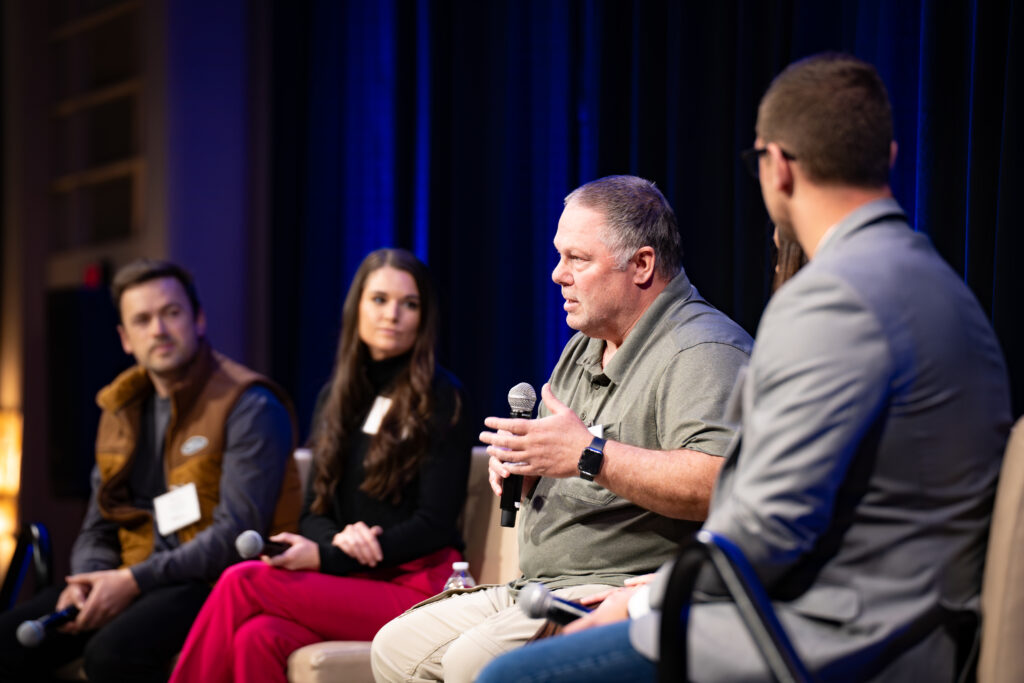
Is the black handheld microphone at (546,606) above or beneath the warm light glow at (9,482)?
above

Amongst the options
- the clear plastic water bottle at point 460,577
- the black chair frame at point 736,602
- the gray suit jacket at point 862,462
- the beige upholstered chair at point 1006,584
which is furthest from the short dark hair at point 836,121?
the clear plastic water bottle at point 460,577

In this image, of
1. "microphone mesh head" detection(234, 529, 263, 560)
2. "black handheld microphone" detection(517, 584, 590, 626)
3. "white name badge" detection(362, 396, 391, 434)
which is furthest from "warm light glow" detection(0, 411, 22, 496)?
"black handheld microphone" detection(517, 584, 590, 626)

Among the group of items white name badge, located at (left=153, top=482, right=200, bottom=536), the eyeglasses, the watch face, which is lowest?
white name badge, located at (left=153, top=482, right=200, bottom=536)

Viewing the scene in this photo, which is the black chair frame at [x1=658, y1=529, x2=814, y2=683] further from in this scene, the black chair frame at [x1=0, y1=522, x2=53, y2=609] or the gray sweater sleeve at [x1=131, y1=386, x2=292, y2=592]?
the black chair frame at [x1=0, y1=522, x2=53, y2=609]

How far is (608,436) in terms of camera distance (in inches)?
84.4

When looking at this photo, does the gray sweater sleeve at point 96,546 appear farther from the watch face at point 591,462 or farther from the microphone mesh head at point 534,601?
the microphone mesh head at point 534,601

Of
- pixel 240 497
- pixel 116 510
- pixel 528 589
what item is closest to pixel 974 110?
Answer: pixel 528 589

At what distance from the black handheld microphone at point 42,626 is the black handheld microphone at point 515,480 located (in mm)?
1538

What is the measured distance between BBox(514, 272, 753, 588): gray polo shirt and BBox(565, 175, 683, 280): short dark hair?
7 cm

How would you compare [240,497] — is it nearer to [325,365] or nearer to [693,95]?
[325,365]

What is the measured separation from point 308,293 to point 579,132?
1575 millimetres

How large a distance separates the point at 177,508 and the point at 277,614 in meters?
0.66

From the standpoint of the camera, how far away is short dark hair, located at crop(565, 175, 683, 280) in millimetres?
2225

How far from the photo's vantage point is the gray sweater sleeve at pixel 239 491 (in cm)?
302
